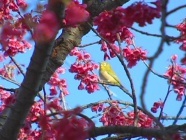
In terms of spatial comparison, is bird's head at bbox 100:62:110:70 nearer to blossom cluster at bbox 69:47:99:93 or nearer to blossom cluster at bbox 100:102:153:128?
blossom cluster at bbox 69:47:99:93

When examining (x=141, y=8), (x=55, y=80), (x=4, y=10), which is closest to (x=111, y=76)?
(x=55, y=80)

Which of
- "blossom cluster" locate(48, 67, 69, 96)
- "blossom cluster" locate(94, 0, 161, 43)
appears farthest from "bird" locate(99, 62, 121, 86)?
"blossom cluster" locate(94, 0, 161, 43)

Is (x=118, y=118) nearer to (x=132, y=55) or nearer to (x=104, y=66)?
(x=132, y=55)

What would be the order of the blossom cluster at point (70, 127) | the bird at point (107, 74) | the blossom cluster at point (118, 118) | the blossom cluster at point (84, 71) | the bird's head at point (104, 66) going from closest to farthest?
the blossom cluster at point (70, 127), the blossom cluster at point (118, 118), the blossom cluster at point (84, 71), the bird at point (107, 74), the bird's head at point (104, 66)

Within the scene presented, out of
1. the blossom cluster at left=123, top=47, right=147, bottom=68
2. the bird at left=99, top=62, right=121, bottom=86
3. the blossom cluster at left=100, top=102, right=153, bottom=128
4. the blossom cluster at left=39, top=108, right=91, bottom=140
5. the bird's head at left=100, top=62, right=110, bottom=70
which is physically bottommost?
the blossom cluster at left=39, top=108, right=91, bottom=140

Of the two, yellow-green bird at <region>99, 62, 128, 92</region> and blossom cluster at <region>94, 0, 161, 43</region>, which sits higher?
yellow-green bird at <region>99, 62, 128, 92</region>

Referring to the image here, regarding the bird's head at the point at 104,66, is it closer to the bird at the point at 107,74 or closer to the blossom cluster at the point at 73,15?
the bird at the point at 107,74

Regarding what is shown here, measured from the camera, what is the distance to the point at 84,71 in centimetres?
577

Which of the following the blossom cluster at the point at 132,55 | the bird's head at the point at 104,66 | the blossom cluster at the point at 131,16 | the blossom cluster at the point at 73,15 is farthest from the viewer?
the bird's head at the point at 104,66

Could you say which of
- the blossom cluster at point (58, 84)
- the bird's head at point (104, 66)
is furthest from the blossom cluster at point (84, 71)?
the bird's head at point (104, 66)

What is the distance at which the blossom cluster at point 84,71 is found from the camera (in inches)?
225

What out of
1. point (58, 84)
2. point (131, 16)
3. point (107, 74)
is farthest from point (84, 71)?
point (131, 16)

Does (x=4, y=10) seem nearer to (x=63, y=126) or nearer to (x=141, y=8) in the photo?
(x=141, y=8)

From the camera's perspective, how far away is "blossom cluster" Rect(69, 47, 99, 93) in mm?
5711
